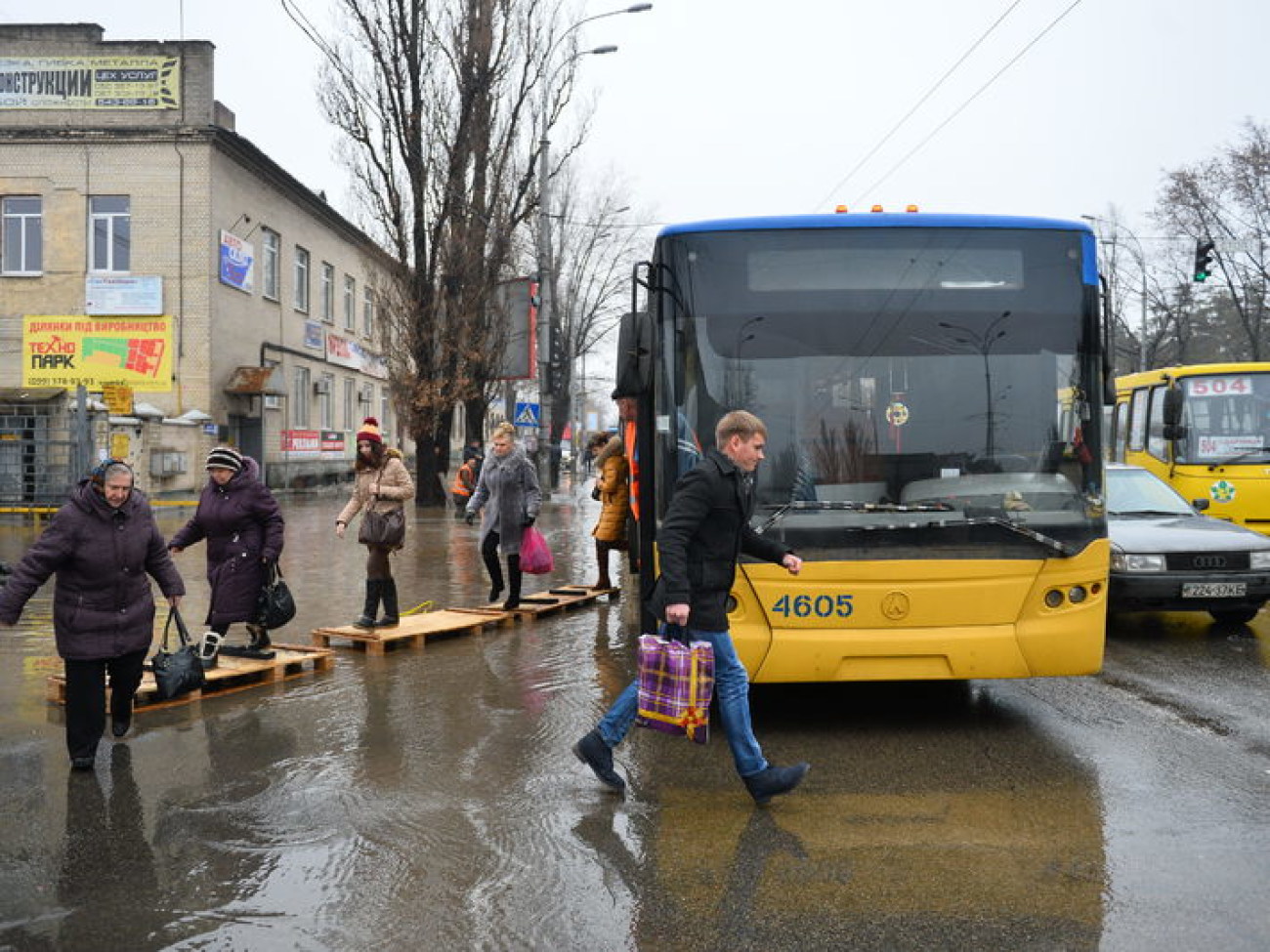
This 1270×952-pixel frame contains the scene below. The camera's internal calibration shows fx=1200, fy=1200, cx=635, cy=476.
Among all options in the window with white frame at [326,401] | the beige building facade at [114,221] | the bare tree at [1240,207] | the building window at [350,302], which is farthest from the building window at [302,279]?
the bare tree at [1240,207]

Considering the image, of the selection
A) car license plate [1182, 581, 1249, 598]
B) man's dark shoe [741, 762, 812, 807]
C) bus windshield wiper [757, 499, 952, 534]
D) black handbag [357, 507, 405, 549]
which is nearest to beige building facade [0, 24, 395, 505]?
black handbag [357, 507, 405, 549]

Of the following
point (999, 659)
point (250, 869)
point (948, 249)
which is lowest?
point (250, 869)

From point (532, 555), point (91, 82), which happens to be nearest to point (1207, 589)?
point (532, 555)

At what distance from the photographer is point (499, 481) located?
10930mm

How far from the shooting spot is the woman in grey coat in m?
10.9

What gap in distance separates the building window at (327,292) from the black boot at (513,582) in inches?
1204

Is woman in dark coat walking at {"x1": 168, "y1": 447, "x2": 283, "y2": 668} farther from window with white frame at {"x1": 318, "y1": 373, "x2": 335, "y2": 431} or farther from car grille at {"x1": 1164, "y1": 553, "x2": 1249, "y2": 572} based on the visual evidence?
window with white frame at {"x1": 318, "y1": 373, "x2": 335, "y2": 431}

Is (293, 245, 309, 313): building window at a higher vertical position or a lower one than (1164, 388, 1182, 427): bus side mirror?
higher

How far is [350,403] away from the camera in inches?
1694

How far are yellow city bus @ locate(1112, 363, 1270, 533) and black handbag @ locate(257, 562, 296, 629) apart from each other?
34.3ft

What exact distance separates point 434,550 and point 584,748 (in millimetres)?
13302

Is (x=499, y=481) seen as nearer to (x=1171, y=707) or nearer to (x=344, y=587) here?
(x=344, y=587)

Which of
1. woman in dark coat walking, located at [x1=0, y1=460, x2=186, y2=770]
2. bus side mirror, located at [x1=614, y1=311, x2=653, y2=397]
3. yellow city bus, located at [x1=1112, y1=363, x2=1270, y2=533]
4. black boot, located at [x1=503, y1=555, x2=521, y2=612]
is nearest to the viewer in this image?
woman in dark coat walking, located at [x1=0, y1=460, x2=186, y2=770]

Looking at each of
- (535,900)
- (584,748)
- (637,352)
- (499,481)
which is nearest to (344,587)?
(499,481)
